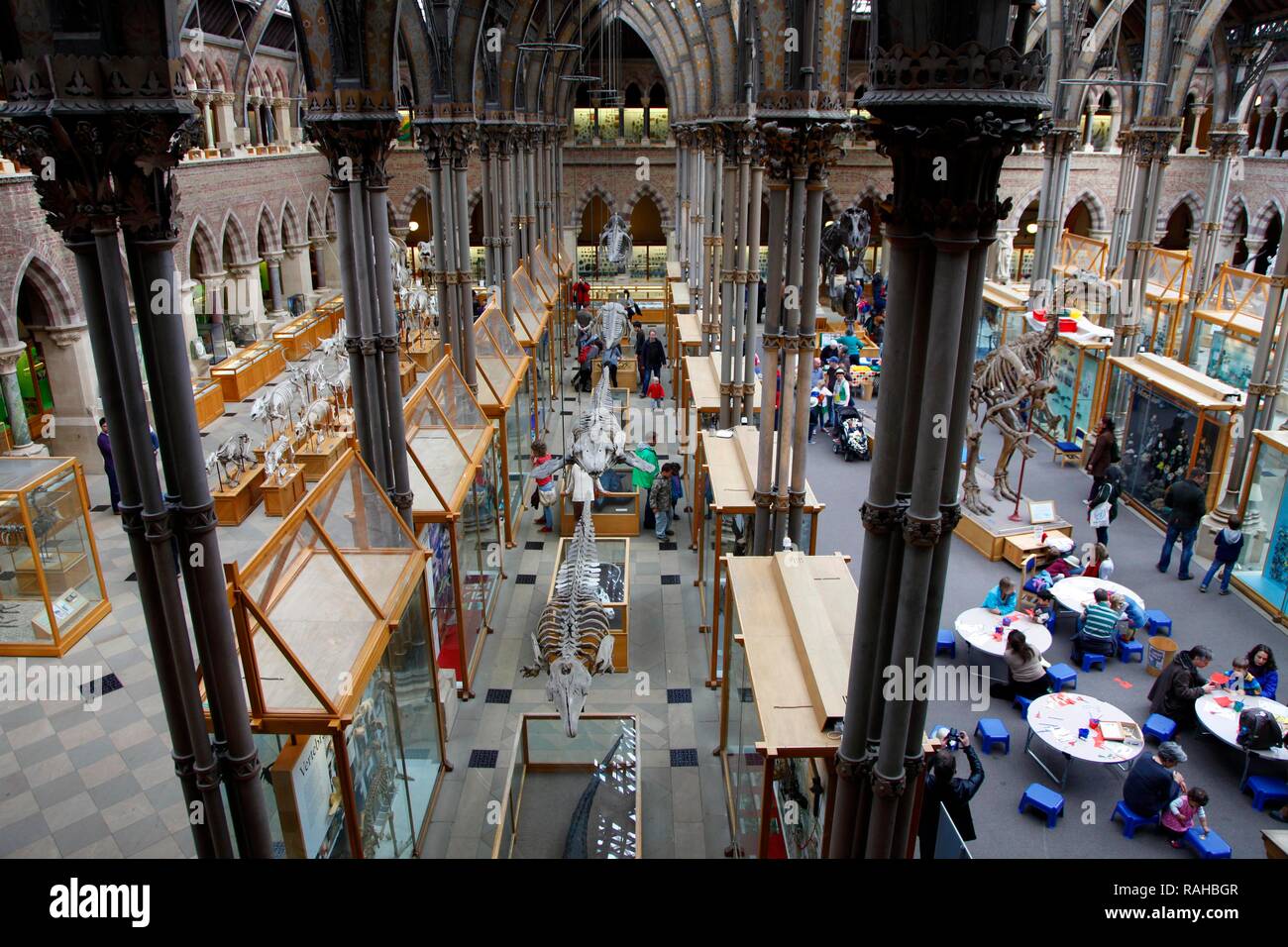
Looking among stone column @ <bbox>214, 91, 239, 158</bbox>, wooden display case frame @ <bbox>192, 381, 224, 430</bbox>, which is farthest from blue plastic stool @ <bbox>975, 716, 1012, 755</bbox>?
stone column @ <bbox>214, 91, 239, 158</bbox>

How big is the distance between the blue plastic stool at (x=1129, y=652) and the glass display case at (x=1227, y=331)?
8109 millimetres

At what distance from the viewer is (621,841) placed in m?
6.71

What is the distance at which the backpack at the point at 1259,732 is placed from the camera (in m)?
7.69

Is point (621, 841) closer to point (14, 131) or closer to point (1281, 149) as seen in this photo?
point (14, 131)

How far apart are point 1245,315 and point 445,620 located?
15.2 metres

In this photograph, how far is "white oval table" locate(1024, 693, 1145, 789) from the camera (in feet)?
25.4

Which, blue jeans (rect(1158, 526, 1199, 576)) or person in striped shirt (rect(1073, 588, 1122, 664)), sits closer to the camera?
person in striped shirt (rect(1073, 588, 1122, 664))

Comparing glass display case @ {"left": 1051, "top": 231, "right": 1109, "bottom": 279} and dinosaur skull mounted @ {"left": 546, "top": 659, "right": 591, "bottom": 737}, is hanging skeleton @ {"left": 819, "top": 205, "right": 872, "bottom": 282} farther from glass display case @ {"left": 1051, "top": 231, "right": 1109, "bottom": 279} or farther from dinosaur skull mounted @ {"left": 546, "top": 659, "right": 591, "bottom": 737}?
dinosaur skull mounted @ {"left": 546, "top": 659, "right": 591, "bottom": 737}

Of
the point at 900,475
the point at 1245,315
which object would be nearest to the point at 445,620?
the point at 900,475

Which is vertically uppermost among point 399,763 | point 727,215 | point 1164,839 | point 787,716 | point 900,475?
point 727,215

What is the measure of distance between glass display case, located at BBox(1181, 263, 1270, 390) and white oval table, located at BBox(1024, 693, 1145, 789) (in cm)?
1006

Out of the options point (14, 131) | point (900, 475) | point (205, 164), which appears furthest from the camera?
point (205, 164)

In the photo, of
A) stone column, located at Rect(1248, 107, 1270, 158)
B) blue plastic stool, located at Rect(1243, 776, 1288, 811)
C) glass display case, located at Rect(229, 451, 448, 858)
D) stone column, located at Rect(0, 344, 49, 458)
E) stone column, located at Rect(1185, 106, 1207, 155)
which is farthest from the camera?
stone column, located at Rect(1185, 106, 1207, 155)

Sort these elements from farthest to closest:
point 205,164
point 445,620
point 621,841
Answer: point 205,164
point 445,620
point 621,841
